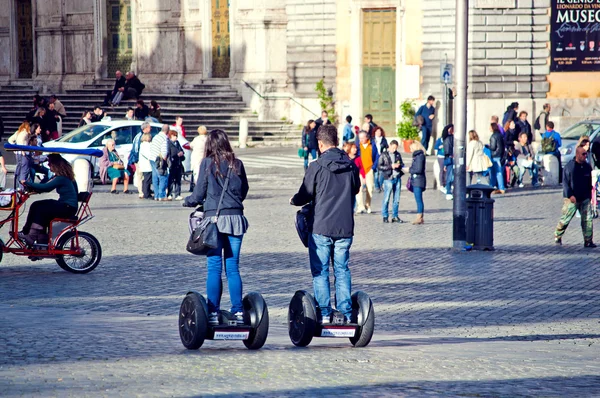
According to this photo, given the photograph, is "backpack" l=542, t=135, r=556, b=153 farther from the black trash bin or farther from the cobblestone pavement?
the black trash bin

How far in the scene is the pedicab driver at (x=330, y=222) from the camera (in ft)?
31.9

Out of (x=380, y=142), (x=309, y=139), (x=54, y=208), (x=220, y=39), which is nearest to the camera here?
(x=54, y=208)

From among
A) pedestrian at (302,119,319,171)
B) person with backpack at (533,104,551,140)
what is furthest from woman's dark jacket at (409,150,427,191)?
person with backpack at (533,104,551,140)

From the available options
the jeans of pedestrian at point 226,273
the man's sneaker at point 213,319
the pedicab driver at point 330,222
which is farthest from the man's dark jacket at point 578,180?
the man's sneaker at point 213,319

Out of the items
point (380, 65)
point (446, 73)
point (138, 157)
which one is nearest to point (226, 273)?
point (138, 157)

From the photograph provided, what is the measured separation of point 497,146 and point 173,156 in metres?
7.02

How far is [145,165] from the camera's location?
24.7 metres

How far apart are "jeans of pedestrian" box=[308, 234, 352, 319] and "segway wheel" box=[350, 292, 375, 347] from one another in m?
0.08

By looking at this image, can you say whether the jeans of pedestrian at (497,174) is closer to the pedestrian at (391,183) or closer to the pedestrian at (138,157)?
the pedestrian at (391,183)

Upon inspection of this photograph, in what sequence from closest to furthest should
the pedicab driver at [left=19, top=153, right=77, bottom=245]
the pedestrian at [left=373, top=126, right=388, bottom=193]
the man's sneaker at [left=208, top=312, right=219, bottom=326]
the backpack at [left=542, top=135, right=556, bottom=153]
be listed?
the man's sneaker at [left=208, top=312, right=219, bottom=326]
the pedicab driver at [left=19, top=153, right=77, bottom=245]
the pedestrian at [left=373, top=126, right=388, bottom=193]
the backpack at [left=542, top=135, right=556, bottom=153]

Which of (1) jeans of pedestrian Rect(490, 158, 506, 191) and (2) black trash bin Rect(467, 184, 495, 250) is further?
(1) jeans of pedestrian Rect(490, 158, 506, 191)

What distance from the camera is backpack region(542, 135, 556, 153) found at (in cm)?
2748

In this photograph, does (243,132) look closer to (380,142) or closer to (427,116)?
(427,116)

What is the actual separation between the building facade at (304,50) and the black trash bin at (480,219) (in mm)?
15394
